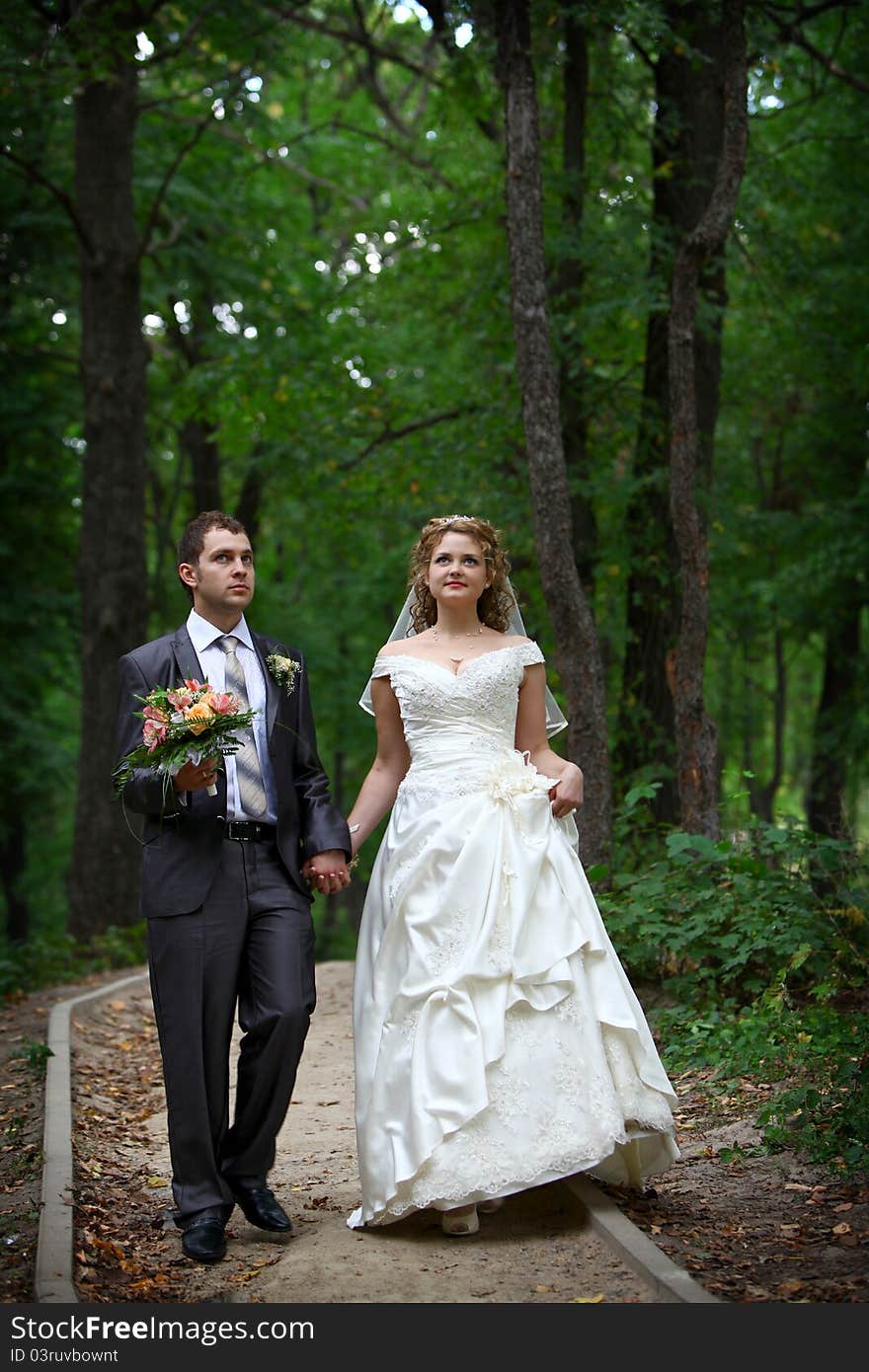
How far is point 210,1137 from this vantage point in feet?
17.0

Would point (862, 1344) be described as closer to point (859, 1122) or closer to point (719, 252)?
point (859, 1122)

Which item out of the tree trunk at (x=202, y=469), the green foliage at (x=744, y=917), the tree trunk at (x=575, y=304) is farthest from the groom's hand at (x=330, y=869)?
the tree trunk at (x=202, y=469)

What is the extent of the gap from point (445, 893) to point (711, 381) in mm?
8290

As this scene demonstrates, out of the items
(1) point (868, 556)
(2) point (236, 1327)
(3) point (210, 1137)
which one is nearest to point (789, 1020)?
(3) point (210, 1137)

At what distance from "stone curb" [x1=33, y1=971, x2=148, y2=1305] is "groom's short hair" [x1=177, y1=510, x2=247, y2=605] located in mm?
2330

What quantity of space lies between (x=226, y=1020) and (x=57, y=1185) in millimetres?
1095

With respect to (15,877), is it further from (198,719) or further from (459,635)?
(198,719)

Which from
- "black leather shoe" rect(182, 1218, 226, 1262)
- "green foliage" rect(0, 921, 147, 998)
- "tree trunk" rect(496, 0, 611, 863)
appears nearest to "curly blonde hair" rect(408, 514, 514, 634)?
"black leather shoe" rect(182, 1218, 226, 1262)

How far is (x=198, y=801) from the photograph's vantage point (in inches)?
209

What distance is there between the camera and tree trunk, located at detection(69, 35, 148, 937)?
47.8 ft

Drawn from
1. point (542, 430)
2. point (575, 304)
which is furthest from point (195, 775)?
point (575, 304)

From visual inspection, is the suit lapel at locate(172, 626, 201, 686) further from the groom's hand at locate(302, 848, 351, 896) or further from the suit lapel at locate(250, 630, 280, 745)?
the groom's hand at locate(302, 848, 351, 896)

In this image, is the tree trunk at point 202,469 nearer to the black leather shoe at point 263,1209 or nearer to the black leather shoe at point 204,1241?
the black leather shoe at point 263,1209

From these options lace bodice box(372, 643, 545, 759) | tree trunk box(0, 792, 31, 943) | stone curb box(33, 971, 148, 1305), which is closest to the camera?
stone curb box(33, 971, 148, 1305)
